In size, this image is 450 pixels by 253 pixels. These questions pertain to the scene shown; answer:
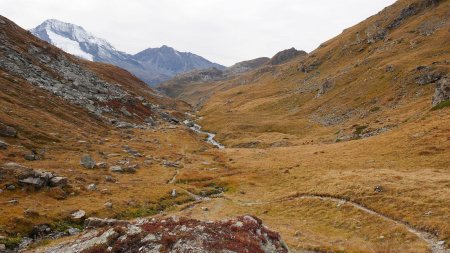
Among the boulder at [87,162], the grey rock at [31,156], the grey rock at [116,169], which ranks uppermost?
the grey rock at [31,156]

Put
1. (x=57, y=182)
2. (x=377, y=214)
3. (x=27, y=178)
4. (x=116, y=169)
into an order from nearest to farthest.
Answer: (x=377, y=214), (x=27, y=178), (x=57, y=182), (x=116, y=169)

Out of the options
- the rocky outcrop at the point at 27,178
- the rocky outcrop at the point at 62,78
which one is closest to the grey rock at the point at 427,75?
the rocky outcrop at the point at 62,78

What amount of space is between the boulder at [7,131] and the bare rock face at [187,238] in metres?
45.7

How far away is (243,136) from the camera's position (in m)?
134

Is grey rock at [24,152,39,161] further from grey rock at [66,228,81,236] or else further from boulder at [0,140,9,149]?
grey rock at [66,228,81,236]

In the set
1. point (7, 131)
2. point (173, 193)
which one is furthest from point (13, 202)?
point (7, 131)

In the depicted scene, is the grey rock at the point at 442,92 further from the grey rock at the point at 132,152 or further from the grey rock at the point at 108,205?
the grey rock at the point at 108,205

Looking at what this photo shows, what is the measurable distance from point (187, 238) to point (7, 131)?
54058 mm

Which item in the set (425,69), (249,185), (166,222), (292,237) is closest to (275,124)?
(425,69)

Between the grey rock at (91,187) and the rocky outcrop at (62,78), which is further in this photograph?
the rocky outcrop at (62,78)

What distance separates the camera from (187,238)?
21516 millimetres

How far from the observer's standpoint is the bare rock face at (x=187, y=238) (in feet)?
69.2

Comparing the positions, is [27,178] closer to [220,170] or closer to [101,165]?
[101,165]

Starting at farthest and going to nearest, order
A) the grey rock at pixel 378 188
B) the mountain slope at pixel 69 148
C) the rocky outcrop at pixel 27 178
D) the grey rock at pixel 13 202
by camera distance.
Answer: the grey rock at pixel 378 188 < the rocky outcrop at pixel 27 178 < the mountain slope at pixel 69 148 < the grey rock at pixel 13 202
